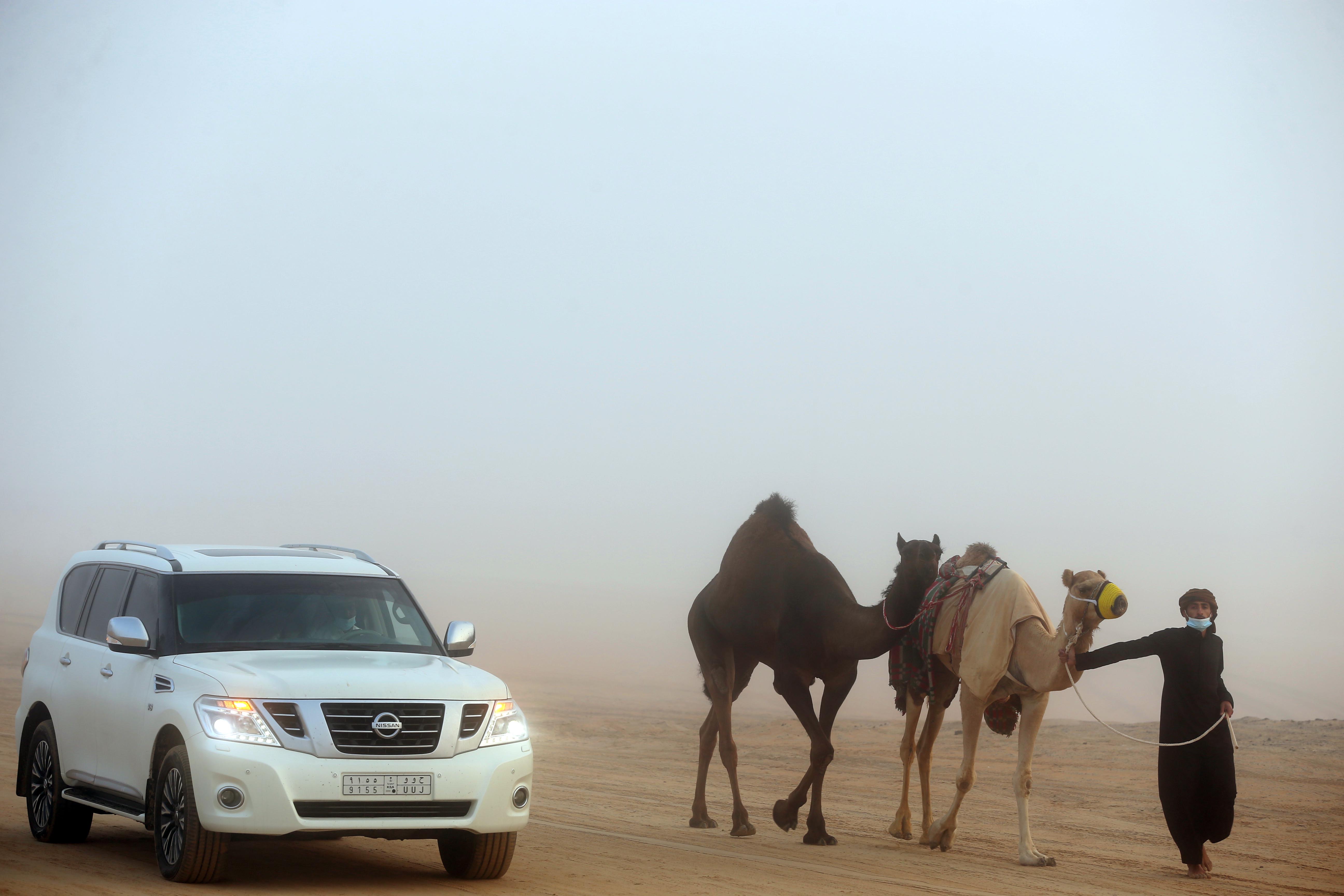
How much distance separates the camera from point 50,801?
10188mm

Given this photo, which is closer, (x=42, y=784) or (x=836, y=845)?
(x=42, y=784)

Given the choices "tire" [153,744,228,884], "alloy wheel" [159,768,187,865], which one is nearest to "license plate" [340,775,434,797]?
"tire" [153,744,228,884]

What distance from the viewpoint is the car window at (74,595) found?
10.6 metres

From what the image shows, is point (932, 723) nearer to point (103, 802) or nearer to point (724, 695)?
point (724, 695)

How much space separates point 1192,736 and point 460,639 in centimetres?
581

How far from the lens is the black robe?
1050 cm

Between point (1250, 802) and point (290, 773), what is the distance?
1231cm

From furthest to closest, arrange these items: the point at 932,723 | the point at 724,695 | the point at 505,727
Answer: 1. the point at 724,695
2. the point at 932,723
3. the point at 505,727

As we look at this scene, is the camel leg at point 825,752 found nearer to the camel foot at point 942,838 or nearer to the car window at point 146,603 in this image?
the camel foot at point 942,838

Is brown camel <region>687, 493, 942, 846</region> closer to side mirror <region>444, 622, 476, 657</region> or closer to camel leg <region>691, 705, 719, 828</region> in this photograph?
camel leg <region>691, 705, 719, 828</region>

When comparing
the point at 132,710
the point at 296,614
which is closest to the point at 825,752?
the point at 296,614

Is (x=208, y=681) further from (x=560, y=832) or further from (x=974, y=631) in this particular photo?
(x=974, y=631)

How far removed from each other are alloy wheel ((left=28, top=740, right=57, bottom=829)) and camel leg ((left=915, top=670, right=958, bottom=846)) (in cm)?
742

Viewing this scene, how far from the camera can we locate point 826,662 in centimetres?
1269
